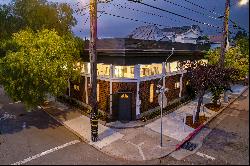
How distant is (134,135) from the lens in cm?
1664

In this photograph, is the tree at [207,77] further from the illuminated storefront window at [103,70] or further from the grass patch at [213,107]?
the illuminated storefront window at [103,70]

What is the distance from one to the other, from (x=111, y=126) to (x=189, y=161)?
6.45 m

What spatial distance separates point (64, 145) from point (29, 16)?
1978 cm

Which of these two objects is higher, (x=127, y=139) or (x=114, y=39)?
(x=114, y=39)

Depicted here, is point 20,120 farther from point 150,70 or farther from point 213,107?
point 213,107

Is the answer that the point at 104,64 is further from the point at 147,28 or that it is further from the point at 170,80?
the point at 147,28

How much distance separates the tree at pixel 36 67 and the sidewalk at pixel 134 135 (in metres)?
2.86

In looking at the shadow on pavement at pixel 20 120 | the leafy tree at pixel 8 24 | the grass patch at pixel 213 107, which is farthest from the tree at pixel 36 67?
the grass patch at pixel 213 107

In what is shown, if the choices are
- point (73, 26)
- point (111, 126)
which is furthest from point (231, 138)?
point (73, 26)

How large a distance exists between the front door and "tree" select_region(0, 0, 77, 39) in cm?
1473

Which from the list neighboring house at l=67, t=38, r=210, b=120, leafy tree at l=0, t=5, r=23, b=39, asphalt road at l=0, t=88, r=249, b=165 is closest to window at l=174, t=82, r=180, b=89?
neighboring house at l=67, t=38, r=210, b=120

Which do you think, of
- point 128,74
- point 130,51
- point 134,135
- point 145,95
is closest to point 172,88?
point 145,95

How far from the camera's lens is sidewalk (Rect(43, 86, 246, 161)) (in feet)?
47.3

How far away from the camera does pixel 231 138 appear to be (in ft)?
53.9
